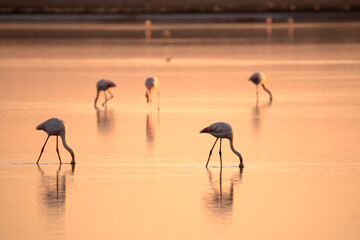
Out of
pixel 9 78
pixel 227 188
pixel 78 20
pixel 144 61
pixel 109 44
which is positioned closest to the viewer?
pixel 227 188

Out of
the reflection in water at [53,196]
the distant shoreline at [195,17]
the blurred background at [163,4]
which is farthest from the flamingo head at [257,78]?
the blurred background at [163,4]

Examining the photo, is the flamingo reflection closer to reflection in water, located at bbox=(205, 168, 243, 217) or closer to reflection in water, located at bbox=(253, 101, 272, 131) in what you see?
reflection in water, located at bbox=(205, 168, 243, 217)

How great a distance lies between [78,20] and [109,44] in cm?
4481

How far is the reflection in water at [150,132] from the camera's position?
13.9 metres

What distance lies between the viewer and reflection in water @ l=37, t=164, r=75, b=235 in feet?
31.1

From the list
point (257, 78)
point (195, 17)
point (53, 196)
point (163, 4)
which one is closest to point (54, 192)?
point (53, 196)

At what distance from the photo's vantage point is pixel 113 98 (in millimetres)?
21234

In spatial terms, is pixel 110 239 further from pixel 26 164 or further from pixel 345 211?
pixel 26 164

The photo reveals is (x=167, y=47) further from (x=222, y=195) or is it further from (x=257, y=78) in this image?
(x=222, y=195)

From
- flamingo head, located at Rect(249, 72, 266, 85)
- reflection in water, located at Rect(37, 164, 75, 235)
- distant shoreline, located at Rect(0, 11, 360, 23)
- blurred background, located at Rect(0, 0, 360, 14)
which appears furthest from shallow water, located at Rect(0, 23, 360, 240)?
blurred background, located at Rect(0, 0, 360, 14)

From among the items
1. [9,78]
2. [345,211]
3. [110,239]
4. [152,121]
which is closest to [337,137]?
[152,121]

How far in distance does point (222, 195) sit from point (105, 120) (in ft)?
22.5

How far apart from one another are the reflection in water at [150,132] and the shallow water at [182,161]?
0.06 feet

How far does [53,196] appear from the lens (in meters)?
10.6
